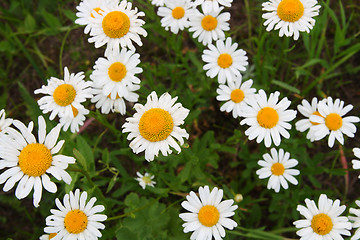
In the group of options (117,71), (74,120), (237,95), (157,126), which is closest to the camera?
(157,126)

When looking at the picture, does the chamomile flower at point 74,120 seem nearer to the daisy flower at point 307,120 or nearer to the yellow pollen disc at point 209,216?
the yellow pollen disc at point 209,216

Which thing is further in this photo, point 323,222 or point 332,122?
point 332,122

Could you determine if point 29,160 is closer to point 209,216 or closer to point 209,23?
point 209,216

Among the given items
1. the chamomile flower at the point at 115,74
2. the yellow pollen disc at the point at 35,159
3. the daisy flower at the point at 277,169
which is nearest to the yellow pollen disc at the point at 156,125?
the chamomile flower at the point at 115,74

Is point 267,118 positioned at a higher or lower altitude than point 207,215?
higher

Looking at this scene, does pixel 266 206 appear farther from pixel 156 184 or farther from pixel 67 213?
pixel 67 213

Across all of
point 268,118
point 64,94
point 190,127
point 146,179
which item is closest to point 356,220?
point 268,118
